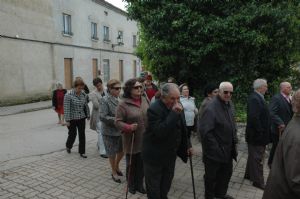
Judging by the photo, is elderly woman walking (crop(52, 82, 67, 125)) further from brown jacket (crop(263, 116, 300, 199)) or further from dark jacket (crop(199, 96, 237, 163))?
brown jacket (crop(263, 116, 300, 199))

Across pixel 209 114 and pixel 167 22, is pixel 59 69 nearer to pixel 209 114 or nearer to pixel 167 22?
pixel 167 22

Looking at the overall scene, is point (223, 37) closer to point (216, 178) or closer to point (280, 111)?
point (280, 111)

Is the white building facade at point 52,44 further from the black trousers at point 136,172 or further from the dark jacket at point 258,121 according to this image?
the dark jacket at point 258,121

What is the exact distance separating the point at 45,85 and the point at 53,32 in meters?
3.60

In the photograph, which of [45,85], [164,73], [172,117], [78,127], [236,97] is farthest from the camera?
[45,85]

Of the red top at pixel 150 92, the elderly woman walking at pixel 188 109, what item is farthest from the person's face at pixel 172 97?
the red top at pixel 150 92

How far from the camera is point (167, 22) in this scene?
30.8 feet

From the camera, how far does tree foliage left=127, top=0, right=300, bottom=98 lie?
8852mm

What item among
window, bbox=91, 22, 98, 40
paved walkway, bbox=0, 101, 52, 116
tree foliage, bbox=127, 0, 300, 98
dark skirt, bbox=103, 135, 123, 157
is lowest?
paved walkway, bbox=0, 101, 52, 116

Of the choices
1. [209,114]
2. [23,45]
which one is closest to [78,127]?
[209,114]

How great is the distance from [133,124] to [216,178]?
1.57 m

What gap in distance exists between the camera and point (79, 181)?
5887 millimetres

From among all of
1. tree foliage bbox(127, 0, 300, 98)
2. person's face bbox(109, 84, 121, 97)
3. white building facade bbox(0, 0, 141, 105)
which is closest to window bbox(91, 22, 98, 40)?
white building facade bbox(0, 0, 141, 105)

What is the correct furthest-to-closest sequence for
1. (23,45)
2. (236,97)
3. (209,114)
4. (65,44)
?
(65,44) < (23,45) < (236,97) < (209,114)
